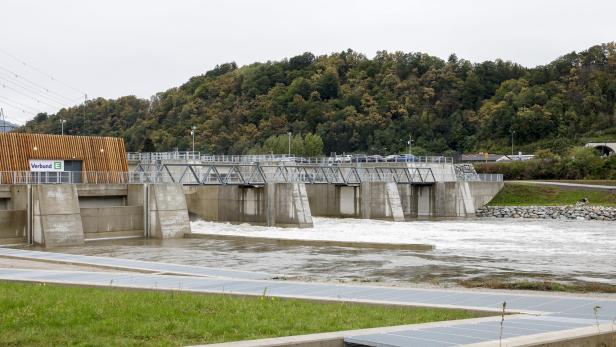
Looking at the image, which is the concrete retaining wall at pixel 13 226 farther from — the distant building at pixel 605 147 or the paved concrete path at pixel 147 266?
the distant building at pixel 605 147

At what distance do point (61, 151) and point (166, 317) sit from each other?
38418 mm

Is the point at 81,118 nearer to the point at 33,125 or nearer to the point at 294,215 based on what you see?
the point at 33,125

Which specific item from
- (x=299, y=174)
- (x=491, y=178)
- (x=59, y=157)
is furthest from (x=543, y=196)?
(x=59, y=157)

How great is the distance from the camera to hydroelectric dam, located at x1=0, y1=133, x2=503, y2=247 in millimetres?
40625

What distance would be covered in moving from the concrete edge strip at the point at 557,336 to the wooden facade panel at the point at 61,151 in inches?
1601

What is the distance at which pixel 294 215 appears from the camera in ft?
181

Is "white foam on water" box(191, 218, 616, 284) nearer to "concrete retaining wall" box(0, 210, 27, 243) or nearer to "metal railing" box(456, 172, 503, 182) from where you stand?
"concrete retaining wall" box(0, 210, 27, 243)

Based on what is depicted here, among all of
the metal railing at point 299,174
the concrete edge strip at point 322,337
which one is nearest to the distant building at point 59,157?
the metal railing at point 299,174

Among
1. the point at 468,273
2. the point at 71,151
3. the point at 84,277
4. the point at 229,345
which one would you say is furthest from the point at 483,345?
the point at 71,151

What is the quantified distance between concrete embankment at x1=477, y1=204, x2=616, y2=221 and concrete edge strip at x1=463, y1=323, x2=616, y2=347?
200ft

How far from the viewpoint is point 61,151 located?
47281 mm

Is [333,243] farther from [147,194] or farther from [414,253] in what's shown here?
[147,194]

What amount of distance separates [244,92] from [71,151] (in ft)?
359

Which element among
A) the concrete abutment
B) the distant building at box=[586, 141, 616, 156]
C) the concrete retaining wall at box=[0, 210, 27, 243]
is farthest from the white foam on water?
the distant building at box=[586, 141, 616, 156]
